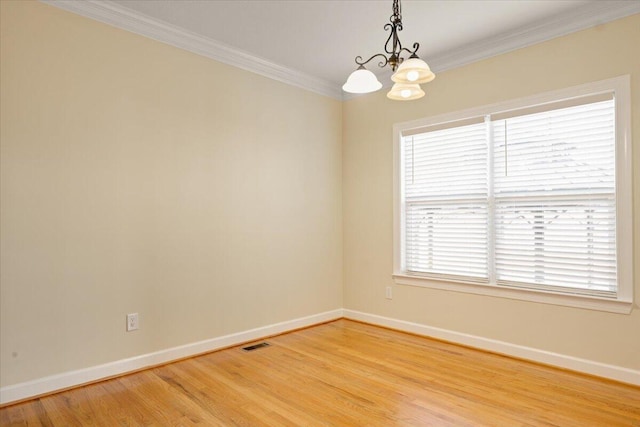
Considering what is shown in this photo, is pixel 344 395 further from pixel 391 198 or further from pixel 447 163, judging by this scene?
pixel 447 163

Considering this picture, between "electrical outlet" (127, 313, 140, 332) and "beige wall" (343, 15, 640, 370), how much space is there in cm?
243

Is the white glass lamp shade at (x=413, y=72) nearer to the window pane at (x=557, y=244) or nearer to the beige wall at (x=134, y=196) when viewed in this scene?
the window pane at (x=557, y=244)

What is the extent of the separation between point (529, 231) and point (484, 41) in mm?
1705

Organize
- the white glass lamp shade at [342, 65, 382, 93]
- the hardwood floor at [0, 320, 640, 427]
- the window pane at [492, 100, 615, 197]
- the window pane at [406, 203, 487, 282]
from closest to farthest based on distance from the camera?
the white glass lamp shade at [342, 65, 382, 93] < the hardwood floor at [0, 320, 640, 427] < the window pane at [492, 100, 615, 197] < the window pane at [406, 203, 487, 282]

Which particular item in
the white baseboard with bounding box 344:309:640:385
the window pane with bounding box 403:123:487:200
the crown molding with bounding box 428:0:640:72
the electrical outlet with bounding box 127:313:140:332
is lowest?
the white baseboard with bounding box 344:309:640:385

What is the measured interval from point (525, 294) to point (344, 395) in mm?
1769

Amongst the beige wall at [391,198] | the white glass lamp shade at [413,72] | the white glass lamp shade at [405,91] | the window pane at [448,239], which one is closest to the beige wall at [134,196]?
the beige wall at [391,198]

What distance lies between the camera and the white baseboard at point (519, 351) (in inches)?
113

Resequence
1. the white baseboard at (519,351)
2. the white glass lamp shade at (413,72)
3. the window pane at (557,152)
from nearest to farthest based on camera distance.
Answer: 1. the white glass lamp shade at (413,72)
2. the white baseboard at (519,351)
3. the window pane at (557,152)

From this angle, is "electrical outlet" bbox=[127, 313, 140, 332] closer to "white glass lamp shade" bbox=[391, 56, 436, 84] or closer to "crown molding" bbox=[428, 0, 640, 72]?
"white glass lamp shade" bbox=[391, 56, 436, 84]

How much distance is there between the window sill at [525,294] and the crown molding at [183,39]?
7.79 feet

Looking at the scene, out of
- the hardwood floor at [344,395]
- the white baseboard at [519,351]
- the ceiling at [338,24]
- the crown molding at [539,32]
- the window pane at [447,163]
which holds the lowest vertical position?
the hardwood floor at [344,395]

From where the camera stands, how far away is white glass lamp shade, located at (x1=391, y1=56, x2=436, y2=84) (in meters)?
1.95

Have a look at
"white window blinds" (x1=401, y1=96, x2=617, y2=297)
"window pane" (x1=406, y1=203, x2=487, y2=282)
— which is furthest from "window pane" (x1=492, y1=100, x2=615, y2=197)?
"window pane" (x1=406, y1=203, x2=487, y2=282)
